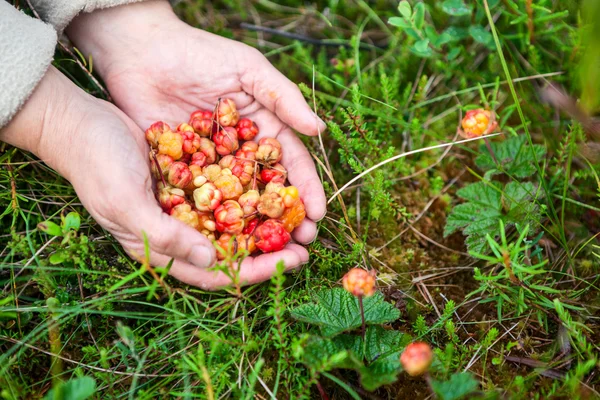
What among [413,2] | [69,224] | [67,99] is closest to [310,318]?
[69,224]

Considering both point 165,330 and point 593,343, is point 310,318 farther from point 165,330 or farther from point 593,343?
point 593,343

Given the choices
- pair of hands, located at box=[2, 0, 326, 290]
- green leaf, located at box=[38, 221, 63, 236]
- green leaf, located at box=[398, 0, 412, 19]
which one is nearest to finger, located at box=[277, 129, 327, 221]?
pair of hands, located at box=[2, 0, 326, 290]

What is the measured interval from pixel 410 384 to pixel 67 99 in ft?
7.27

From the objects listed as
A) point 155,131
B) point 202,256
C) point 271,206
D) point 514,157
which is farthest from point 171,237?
point 514,157

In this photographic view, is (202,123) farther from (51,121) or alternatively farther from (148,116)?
(51,121)

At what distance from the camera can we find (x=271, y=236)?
2.44 meters

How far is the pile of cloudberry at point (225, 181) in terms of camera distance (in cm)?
249

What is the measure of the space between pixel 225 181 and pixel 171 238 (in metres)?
0.60

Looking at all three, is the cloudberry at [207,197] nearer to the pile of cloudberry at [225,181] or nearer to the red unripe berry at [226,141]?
the pile of cloudberry at [225,181]

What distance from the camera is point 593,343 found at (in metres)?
2.31

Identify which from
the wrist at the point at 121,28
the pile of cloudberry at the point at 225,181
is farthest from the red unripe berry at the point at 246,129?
the wrist at the point at 121,28

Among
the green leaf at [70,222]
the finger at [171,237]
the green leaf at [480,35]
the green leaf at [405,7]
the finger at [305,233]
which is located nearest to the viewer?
the finger at [171,237]

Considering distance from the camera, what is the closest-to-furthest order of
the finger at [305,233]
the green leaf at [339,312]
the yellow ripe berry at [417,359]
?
1. the yellow ripe berry at [417,359]
2. the green leaf at [339,312]
3. the finger at [305,233]

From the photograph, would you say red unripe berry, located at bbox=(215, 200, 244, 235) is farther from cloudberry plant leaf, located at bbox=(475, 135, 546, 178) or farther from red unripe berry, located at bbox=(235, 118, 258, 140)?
cloudberry plant leaf, located at bbox=(475, 135, 546, 178)
